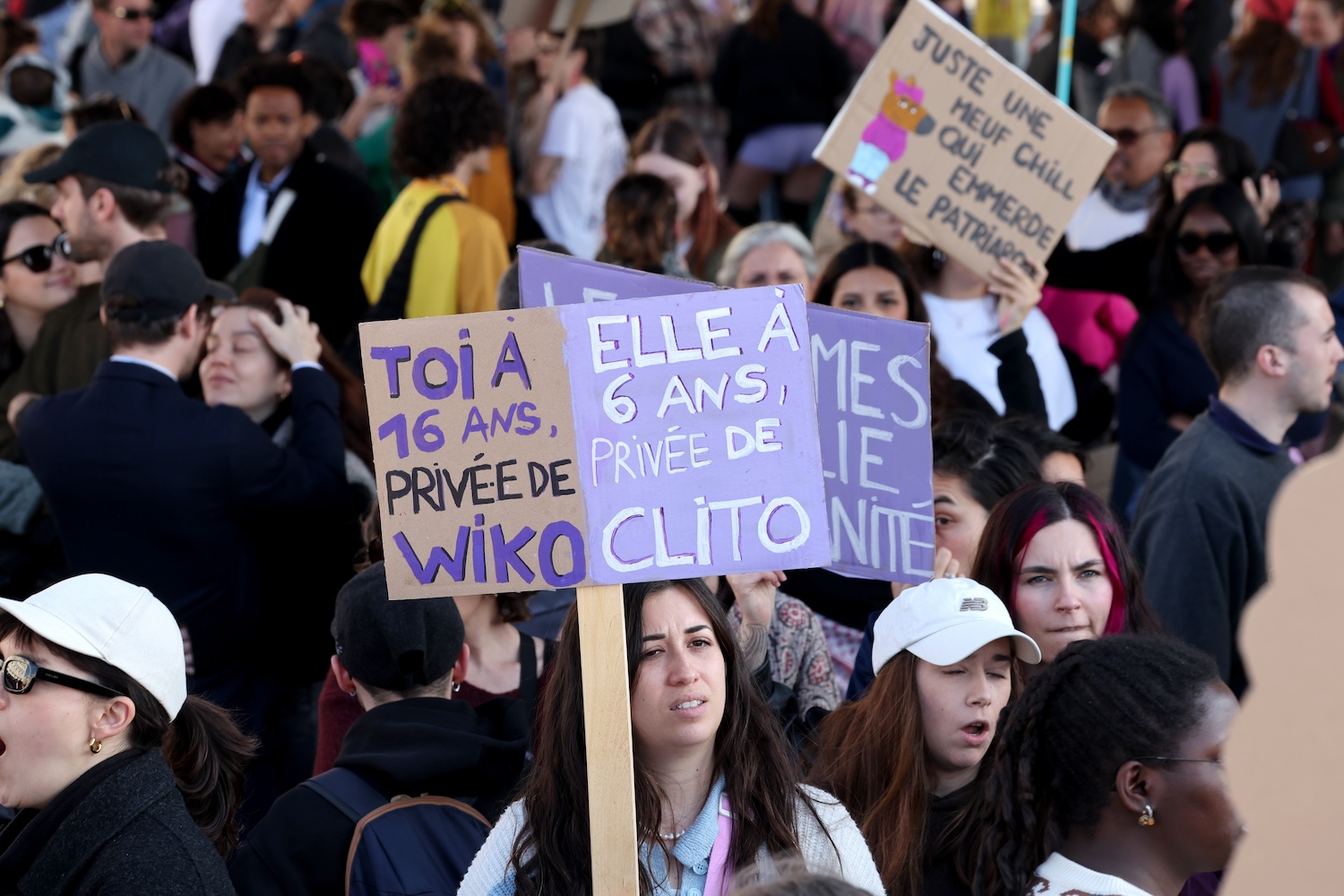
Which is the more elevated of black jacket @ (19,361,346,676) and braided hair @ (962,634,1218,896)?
black jacket @ (19,361,346,676)

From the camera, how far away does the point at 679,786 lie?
Answer: 286 cm

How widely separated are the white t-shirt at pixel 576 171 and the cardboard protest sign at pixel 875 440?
14.9 feet

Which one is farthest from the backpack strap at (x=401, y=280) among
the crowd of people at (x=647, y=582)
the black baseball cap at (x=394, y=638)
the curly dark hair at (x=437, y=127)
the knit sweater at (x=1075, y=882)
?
the knit sweater at (x=1075, y=882)

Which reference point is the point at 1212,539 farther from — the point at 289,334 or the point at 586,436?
the point at 289,334

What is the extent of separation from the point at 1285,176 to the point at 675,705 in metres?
6.69

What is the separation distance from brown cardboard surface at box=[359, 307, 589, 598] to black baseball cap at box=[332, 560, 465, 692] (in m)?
0.52

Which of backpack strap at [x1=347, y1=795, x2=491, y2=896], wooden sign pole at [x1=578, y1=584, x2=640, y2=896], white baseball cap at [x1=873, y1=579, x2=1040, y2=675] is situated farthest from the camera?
white baseball cap at [x1=873, y1=579, x2=1040, y2=675]

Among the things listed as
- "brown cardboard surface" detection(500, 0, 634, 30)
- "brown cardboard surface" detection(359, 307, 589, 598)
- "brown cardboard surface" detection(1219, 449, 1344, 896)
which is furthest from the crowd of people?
"brown cardboard surface" detection(1219, 449, 1344, 896)

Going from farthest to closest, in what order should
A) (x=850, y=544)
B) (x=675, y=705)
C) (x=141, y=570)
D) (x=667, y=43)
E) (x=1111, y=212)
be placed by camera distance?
(x=667, y=43) → (x=1111, y=212) → (x=141, y=570) → (x=850, y=544) → (x=675, y=705)

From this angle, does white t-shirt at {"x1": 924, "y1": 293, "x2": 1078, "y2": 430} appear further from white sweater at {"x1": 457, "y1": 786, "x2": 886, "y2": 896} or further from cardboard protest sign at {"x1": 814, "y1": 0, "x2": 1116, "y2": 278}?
white sweater at {"x1": 457, "y1": 786, "x2": 886, "y2": 896}

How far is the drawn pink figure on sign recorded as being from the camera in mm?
5301

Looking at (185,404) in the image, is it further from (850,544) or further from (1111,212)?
(1111,212)

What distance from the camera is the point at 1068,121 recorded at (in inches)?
205

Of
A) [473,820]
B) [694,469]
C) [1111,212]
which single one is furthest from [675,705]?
[1111,212]
